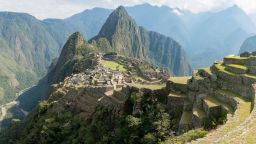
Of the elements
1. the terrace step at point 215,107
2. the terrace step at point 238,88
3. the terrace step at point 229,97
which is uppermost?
the terrace step at point 238,88

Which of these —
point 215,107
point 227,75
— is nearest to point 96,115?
point 227,75

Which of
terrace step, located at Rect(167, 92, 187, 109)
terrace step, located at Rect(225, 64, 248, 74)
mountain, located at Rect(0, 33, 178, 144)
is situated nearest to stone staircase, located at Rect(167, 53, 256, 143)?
terrace step, located at Rect(225, 64, 248, 74)

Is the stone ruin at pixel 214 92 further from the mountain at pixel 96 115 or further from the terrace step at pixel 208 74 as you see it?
the mountain at pixel 96 115

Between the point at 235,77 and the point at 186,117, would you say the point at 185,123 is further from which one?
the point at 235,77

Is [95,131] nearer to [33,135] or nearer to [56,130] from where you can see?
[56,130]

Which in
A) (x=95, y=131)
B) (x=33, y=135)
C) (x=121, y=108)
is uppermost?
(x=121, y=108)

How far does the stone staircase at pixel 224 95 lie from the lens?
33.6 m

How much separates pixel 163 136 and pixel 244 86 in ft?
30.8

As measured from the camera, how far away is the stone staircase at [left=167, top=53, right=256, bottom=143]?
33.6 m

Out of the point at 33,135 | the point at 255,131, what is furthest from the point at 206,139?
the point at 33,135

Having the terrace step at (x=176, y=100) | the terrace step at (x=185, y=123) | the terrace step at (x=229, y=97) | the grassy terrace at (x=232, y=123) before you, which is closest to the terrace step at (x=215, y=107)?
the terrace step at (x=229, y=97)

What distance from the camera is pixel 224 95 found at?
41781mm

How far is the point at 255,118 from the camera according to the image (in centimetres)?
3077

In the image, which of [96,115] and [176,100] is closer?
[176,100]
